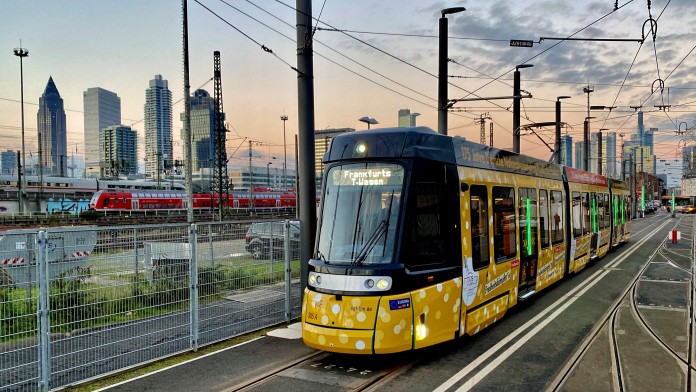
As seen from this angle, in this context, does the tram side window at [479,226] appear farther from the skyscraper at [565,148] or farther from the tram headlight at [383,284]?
the skyscraper at [565,148]

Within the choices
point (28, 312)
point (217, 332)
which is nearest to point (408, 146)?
→ point (217, 332)

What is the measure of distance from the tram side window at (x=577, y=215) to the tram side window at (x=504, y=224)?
19.2 feet

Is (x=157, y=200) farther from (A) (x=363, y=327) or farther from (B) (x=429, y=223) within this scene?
(A) (x=363, y=327)

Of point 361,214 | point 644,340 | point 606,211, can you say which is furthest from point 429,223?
point 606,211

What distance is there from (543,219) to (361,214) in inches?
252

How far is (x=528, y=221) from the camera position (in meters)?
10.4

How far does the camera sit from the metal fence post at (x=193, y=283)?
7844 mm

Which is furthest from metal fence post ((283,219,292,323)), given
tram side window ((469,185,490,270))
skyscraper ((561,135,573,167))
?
skyscraper ((561,135,573,167))

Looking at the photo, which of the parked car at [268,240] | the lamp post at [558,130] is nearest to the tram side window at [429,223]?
the parked car at [268,240]

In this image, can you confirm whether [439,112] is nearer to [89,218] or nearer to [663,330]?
[663,330]

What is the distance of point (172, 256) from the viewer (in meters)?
7.70

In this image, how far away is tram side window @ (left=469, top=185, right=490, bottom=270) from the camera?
795 centimetres

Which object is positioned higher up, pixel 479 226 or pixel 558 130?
pixel 558 130

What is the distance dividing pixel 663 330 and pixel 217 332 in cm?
837
